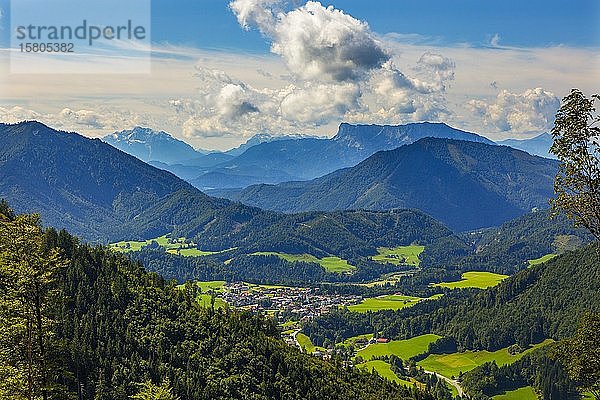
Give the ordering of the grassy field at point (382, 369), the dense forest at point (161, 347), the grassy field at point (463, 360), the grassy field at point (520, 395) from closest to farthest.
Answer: the dense forest at point (161, 347) → the grassy field at point (520, 395) → the grassy field at point (382, 369) → the grassy field at point (463, 360)

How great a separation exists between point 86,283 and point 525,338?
533ft

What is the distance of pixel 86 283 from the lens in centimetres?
9894

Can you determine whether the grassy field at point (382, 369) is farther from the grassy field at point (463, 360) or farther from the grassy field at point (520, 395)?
the grassy field at point (520, 395)

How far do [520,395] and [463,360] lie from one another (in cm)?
3820

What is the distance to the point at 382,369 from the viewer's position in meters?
172

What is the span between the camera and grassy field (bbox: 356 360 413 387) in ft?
523

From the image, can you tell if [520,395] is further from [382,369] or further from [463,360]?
[382,369]

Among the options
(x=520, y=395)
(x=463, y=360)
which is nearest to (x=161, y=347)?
(x=520, y=395)

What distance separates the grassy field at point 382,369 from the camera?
15940 centimetres

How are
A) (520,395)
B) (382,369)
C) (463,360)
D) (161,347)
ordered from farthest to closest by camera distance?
(463,360)
(382,369)
(520,395)
(161,347)

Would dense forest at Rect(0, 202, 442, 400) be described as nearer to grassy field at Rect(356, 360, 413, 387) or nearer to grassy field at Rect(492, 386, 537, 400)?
grassy field at Rect(356, 360, 413, 387)

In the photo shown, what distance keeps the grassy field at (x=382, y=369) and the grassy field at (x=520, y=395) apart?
85.5 feet

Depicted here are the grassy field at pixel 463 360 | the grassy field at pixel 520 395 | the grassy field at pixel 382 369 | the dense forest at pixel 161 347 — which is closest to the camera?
the dense forest at pixel 161 347

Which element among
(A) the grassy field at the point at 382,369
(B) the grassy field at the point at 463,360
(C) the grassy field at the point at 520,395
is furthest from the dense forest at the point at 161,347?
(B) the grassy field at the point at 463,360
